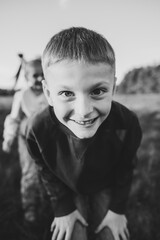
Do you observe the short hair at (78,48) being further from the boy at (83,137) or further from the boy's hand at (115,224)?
the boy's hand at (115,224)

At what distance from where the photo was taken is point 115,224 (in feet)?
4.22

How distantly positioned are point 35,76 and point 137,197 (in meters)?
1.59

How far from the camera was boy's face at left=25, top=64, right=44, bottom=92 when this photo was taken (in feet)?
5.80

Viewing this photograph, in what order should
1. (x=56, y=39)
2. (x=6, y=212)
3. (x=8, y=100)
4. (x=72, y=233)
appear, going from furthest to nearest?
(x=8, y=100) < (x=6, y=212) < (x=72, y=233) < (x=56, y=39)

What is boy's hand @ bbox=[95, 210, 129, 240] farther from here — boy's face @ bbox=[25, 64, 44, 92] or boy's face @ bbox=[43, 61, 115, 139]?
boy's face @ bbox=[25, 64, 44, 92]

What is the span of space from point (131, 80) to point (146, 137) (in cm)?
505

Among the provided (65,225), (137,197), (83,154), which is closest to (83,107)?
(83,154)

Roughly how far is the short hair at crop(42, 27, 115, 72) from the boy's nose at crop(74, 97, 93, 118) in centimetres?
14

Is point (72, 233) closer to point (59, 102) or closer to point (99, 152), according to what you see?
point (99, 152)

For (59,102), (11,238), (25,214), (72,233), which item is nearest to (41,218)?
(25,214)

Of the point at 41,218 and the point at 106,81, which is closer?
the point at 106,81

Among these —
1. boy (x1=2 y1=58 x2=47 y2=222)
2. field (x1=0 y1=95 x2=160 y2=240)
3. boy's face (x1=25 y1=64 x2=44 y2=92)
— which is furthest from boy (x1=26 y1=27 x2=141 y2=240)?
field (x1=0 y1=95 x2=160 y2=240)

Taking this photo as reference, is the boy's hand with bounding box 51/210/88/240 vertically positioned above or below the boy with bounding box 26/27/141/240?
below

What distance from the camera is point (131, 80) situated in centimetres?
789
